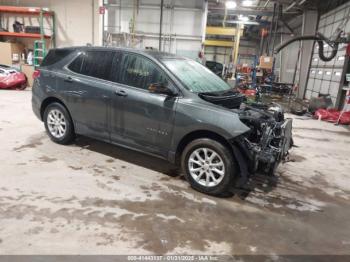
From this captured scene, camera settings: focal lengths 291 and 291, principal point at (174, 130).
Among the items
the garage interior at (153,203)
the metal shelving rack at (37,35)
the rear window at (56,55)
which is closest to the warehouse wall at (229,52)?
the metal shelving rack at (37,35)

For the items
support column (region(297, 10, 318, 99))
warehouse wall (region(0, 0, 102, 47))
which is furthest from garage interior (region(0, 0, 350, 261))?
support column (region(297, 10, 318, 99))

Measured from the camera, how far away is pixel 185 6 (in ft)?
42.9

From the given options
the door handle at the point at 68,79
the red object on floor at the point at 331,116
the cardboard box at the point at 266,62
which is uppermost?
the cardboard box at the point at 266,62

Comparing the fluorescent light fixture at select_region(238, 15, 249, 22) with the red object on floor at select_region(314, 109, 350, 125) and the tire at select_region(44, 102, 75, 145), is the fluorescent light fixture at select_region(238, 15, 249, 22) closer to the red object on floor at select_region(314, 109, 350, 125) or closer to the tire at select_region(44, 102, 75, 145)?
the red object on floor at select_region(314, 109, 350, 125)

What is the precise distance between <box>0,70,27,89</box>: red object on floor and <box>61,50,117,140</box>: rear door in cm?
743

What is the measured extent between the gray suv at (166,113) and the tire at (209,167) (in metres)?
0.01

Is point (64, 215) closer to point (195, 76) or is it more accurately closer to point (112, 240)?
point (112, 240)

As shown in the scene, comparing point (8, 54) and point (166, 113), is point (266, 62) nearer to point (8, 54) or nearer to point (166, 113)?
point (166, 113)

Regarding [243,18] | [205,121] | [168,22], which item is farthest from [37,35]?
[243,18]

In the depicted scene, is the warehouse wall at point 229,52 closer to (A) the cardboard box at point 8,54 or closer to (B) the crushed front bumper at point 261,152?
(A) the cardboard box at point 8,54

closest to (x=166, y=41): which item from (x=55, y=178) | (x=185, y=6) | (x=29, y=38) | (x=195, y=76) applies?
(x=185, y=6)

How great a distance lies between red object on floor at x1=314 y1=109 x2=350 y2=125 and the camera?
27.7ft

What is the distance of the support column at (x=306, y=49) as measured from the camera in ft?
44.1

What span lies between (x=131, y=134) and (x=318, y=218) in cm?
237
